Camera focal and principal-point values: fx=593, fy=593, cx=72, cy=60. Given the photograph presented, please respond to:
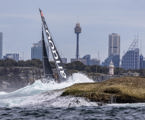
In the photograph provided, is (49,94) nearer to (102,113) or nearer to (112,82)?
(112,82)

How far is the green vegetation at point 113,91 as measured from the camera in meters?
48.3

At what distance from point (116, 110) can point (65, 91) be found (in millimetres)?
10713

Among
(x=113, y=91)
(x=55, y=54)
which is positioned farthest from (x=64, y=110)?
(x=55, y=54)

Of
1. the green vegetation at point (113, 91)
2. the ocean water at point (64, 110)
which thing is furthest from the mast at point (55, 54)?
the green vegetation at point (113, 91)

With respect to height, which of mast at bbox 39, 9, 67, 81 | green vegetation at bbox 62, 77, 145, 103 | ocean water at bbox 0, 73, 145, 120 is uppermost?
mast at bbox 39, 9, 67, 81

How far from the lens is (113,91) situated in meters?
49.4

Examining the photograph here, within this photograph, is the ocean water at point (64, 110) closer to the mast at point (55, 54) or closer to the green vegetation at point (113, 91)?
the green vegetation at point (113, 91)

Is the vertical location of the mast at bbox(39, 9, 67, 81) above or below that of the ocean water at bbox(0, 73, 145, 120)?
above

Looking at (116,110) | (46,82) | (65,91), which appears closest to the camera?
(116,110)

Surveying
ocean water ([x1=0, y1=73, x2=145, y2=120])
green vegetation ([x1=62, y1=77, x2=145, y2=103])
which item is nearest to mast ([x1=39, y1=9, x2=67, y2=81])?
ocean water ([x1=0, y1=73, x2=145, y2=120])

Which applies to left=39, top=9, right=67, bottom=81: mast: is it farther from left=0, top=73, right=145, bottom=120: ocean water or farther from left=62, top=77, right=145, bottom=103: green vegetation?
left=62, top=77, right=145, bottom=103: green vegetation

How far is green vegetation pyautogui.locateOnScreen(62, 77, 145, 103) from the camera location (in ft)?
159

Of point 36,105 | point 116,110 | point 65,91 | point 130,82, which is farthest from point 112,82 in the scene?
point 116,110

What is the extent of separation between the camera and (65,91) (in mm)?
51375
